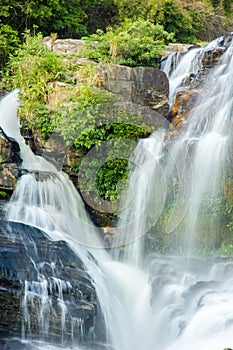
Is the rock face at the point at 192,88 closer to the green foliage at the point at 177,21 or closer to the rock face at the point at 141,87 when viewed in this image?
the rock face at the point at 141,87

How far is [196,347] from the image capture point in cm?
625

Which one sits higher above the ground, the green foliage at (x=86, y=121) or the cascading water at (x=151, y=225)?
the green foliage at (x=86, y=121)

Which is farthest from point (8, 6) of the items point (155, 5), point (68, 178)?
point (68, 178)

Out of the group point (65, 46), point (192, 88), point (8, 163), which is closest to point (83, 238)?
point (8, 163)

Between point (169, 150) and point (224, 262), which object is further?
point (169, 150)

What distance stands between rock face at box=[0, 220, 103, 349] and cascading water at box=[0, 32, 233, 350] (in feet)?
0.95

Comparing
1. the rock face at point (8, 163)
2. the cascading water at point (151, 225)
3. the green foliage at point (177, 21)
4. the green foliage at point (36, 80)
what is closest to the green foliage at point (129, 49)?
the green foliage at point (36, 80)

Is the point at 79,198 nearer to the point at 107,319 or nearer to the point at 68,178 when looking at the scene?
the point at 68,178

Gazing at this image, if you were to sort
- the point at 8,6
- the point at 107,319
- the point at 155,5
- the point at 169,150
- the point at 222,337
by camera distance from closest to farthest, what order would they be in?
the point at 222,337 < the point at 107,319 < the point at 169,150 < the point at 8,6 < the point at 155,5

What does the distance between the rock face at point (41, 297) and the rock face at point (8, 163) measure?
182 cm

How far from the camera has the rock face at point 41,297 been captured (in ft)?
21.3

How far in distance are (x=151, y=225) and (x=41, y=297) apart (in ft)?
10.6

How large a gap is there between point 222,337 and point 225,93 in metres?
5.72

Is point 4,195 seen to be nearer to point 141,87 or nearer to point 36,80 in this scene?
point 36,80
